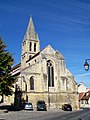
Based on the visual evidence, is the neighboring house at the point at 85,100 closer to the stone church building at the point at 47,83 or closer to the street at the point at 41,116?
the stone church building at the point at 47,83

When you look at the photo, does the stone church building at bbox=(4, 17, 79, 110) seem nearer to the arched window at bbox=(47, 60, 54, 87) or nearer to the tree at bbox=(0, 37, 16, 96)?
the arched window at bbox=(47, 60, 54, 87)

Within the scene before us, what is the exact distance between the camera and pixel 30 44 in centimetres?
7400

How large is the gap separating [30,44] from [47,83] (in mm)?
23380

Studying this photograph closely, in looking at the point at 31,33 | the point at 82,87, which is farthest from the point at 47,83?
the point at 82,87

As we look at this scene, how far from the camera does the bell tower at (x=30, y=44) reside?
240 feet

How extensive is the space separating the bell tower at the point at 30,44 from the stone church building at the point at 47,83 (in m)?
14.2

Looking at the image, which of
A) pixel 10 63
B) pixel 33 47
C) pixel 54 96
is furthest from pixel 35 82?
pixel 33 47

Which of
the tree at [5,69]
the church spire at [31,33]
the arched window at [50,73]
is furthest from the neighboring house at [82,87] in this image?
the tree at [5,69]

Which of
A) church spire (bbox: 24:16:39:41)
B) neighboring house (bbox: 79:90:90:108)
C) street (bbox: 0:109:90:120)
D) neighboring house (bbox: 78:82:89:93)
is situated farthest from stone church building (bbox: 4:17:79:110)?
neighboring house (bbox: 78:82:89:93)

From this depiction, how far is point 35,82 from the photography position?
52.8 metres

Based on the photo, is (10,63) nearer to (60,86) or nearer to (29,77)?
(29,77)

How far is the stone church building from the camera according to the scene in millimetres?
50625

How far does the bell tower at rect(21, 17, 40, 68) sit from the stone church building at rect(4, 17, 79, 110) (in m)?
14.2

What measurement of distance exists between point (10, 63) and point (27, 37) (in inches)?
1488
